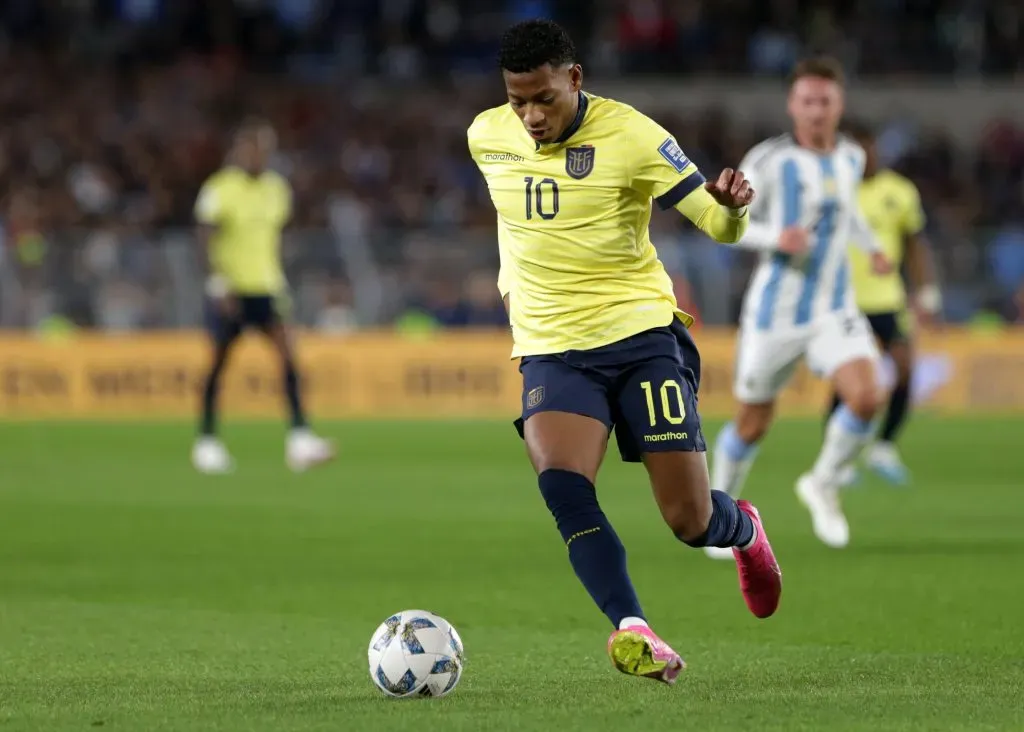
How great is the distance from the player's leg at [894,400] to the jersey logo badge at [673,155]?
25.9 feet

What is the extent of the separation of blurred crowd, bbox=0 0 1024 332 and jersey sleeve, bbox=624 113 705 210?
15.6m

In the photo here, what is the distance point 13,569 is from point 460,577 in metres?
2.29

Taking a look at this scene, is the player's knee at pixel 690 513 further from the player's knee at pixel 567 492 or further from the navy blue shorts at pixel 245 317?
the navy blue shorts at pixel 245 317

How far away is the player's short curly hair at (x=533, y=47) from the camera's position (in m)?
6.27

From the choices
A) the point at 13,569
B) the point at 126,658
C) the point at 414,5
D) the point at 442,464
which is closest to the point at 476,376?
the point at 442,464

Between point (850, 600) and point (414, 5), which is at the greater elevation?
point (414, 5)

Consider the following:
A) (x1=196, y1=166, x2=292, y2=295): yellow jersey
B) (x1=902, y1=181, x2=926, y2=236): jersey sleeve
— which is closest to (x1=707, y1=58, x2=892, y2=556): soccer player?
(x1=902, y1=181, x2=926, y2=236): jersey sleeve

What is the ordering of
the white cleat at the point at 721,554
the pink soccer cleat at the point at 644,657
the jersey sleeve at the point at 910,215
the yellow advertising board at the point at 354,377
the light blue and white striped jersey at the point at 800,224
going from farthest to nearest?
the yellow advertising board at the point at 354,377 → the jersey sleeve at the point at 910,215 → the light blue and white striped jersey at the point at 800,224 → the white cleat at the point at 721,554 → the pink soccer cleat at the point at 644,657

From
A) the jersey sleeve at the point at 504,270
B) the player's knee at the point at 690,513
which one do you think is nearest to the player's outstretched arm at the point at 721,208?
the jersey sleeve at the point at 504,270

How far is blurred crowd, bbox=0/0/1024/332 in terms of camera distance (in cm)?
2200

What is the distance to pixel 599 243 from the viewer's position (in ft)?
21.6

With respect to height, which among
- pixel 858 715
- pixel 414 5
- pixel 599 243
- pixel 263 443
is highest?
pixel 414 5

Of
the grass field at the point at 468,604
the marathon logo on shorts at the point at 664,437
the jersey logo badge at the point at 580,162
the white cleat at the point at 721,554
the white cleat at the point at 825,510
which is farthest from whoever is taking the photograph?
the white cleat at the point at 825,510

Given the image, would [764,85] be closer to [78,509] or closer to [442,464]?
[442,464]
